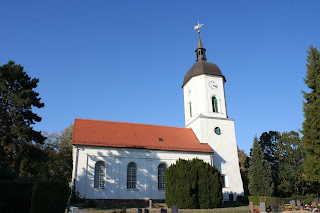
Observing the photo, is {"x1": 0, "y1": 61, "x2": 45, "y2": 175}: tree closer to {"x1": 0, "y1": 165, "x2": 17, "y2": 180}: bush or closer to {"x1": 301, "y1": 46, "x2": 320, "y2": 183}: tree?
{"x1": 0, "y1": 165, "x2": 17, "y2": 180}: bush

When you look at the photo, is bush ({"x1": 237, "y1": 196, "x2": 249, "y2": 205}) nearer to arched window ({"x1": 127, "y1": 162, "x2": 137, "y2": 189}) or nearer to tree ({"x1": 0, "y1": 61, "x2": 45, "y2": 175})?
arched window ({"x1": 127, "y1": 162, "x2": 137, "y2": 189})

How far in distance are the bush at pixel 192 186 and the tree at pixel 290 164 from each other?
1779 cm

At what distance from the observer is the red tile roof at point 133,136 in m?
24.0

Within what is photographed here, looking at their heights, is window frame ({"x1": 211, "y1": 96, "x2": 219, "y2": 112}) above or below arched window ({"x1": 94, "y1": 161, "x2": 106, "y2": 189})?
above

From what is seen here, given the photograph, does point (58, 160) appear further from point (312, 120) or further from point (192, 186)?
point (312, 120)

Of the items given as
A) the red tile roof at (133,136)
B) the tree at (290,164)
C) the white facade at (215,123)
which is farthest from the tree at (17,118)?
the tree at (290,164)

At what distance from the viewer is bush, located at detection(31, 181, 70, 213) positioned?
12367 millimetres

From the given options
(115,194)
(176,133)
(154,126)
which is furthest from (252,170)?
(115,194)

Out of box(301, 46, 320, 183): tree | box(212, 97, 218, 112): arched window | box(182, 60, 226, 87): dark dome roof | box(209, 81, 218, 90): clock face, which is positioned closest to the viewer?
box(301, 46, 320, 183): tree

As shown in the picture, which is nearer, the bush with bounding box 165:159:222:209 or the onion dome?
the bush with bounding box 165:159:222:209

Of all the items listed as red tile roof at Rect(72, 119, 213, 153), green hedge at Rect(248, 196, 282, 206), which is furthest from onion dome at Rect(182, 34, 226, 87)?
green hedge at Rect(248, 196, 282, 206)

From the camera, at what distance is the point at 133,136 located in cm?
2617

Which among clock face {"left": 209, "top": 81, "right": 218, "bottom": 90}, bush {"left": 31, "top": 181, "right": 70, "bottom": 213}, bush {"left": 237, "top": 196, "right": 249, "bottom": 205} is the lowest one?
bush {"left": 237, "top": 196, "right": 249, "bottom": 205}

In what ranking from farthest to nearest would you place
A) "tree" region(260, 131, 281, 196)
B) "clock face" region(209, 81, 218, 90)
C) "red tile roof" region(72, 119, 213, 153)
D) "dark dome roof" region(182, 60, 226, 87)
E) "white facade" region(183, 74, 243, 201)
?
"tree" region(260, 131, 281, 196) < "dark dome roof" region(182, 60, 226, 87) < "clock face" region(209, 81, 218, 90) < "white facade" region(183, 74, 243, 201) < "red tile roof" region(72, 119, 213, 153)
